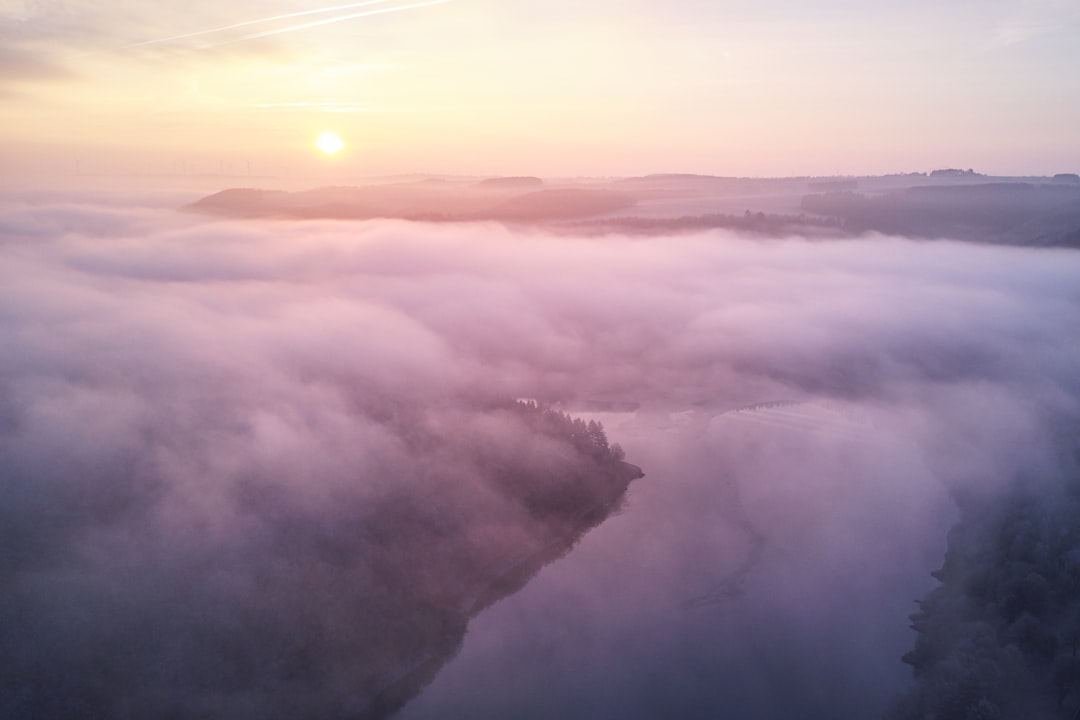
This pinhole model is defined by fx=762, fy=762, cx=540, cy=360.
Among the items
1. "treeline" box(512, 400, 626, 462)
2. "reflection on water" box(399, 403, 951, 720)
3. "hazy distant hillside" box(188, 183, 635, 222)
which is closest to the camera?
"reflection on water" box(399, 403, 951, 720)

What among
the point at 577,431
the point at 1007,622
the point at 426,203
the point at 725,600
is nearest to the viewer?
the point at 1007,622

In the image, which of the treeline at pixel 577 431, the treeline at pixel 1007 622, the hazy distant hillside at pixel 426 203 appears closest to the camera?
the treeline at pixel 1007 622

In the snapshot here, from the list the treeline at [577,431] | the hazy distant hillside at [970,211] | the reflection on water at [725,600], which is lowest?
the reflection on water at [725,600]

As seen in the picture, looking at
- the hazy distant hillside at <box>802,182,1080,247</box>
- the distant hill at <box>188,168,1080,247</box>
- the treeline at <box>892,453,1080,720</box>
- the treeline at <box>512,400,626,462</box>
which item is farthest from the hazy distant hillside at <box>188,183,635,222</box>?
the treeline at <box>892,453,1080,720</box>

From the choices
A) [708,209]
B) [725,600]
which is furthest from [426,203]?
[725,600]

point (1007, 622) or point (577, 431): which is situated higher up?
point (577, 431)

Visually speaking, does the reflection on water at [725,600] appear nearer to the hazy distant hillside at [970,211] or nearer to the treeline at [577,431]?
the treeline at [577,431]

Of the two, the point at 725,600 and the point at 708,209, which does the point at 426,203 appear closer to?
the point at 708,209

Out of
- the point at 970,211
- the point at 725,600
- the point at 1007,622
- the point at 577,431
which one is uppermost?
the point at 970,211

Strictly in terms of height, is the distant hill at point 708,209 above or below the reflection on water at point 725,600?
above

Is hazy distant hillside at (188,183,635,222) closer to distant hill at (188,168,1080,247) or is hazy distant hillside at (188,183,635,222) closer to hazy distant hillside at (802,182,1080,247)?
distant hill at (188,168,1080,247)

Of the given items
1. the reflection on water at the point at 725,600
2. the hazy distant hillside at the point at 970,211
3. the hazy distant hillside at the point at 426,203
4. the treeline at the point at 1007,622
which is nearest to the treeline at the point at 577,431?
the reflection on water at the point at 725,600
